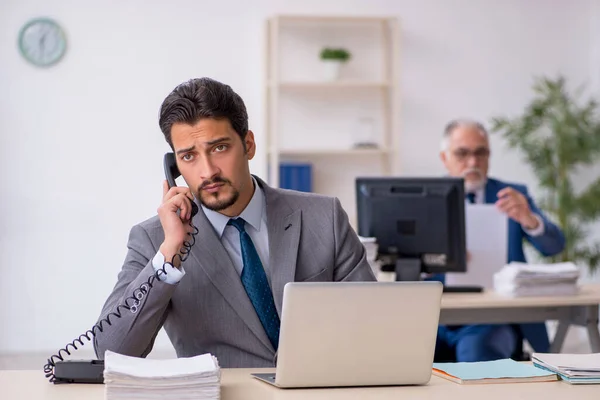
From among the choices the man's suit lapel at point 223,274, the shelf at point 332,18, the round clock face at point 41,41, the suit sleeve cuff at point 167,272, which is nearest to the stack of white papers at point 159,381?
the suit sleeve cuff at point 167,272

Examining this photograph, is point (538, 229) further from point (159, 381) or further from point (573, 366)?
point (159, 381)

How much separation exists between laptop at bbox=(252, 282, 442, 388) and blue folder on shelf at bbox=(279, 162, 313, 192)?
4.38 meters

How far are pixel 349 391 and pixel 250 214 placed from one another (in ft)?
2.49

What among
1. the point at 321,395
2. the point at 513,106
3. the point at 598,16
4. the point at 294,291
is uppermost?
the point at 598,16

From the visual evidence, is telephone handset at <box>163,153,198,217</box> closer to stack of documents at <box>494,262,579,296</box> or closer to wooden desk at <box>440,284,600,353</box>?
wooden desk at <box>440,284,600,353</box>

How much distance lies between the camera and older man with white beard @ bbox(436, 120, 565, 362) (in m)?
3.99

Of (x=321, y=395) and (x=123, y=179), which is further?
(x=123, y=179)

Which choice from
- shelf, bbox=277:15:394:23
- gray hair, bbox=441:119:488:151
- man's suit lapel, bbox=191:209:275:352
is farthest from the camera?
shelf, bbox=277:15:394:23

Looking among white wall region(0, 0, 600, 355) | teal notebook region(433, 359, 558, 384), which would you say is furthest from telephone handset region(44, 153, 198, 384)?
white wall region(0, 0, 600, 355)

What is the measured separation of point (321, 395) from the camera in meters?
1.90

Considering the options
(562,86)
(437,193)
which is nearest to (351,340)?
(437,193)

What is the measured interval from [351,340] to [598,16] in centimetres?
556

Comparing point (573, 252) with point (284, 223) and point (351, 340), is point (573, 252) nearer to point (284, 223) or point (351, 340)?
point (284, 223)

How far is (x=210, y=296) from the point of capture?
95.0 inches
